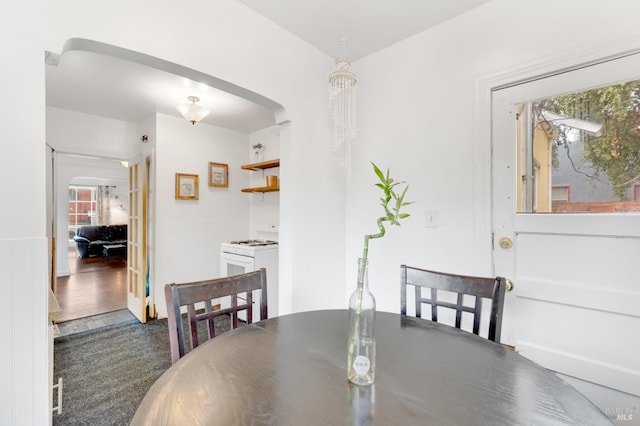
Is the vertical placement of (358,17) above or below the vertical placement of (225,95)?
above

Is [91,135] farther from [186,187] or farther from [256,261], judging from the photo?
[256,261]

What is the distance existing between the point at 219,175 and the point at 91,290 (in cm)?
301

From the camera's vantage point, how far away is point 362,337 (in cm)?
81

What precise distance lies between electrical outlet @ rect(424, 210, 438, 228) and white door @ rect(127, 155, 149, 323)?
3070 millimetres

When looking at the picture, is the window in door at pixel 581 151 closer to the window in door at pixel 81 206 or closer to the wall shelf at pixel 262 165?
the wall shelf at pixel 262 165

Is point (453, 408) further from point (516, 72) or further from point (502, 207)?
point (516, 72)

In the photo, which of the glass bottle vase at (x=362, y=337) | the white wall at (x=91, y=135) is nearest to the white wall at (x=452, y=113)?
the glass bottle vase at (x=362, y=337)

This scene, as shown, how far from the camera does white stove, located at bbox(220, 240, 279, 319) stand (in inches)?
124

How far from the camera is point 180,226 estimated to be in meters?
3.73

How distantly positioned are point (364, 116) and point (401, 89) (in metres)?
0.37

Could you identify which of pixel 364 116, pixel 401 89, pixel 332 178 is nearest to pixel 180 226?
pixel 332 178

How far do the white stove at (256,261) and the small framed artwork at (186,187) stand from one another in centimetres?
86

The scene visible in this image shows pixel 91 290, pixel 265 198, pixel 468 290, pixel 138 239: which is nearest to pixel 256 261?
pixel 265 198

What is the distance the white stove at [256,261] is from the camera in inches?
124
